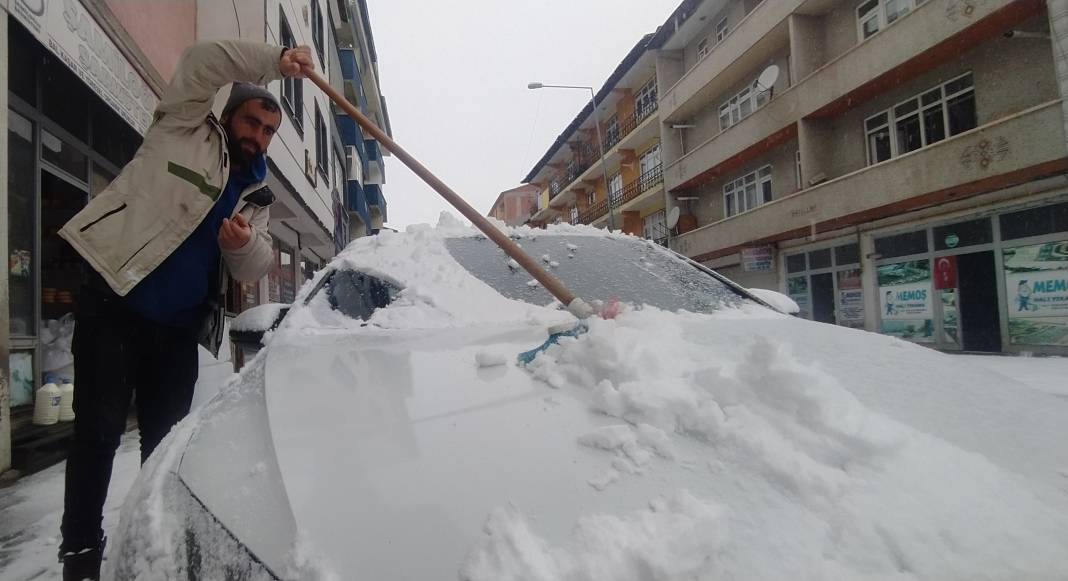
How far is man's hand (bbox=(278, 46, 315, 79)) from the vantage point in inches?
71.0

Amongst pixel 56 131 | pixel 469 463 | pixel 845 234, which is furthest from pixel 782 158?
pixel 469 463

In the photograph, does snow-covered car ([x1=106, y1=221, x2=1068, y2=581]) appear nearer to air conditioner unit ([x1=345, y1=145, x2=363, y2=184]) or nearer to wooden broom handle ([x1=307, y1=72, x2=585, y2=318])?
wooden broom handle ([x1=307, y1=72, x2=585, y2=318])

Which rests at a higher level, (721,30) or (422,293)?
(721,30)

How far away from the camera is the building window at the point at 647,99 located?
22.0 metres

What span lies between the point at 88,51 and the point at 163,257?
3.59 meters

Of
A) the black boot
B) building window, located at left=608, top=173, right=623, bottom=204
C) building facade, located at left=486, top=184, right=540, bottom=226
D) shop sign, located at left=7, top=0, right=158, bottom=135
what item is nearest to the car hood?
the black boot

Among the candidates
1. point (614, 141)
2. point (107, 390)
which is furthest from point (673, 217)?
point (107, 390)

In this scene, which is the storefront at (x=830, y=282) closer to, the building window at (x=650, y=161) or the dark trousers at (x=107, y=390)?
the building window at (x=650, y=161)

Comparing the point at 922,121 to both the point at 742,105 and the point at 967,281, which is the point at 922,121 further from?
the point at 742,105

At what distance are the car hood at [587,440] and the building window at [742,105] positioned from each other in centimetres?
1491

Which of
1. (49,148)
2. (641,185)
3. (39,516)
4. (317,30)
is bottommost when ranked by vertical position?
(39,516)

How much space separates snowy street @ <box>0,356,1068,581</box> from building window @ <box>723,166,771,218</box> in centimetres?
1406

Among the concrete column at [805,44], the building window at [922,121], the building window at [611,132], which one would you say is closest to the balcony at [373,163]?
the building window at [611,132]

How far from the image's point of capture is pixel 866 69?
37.0 feet
